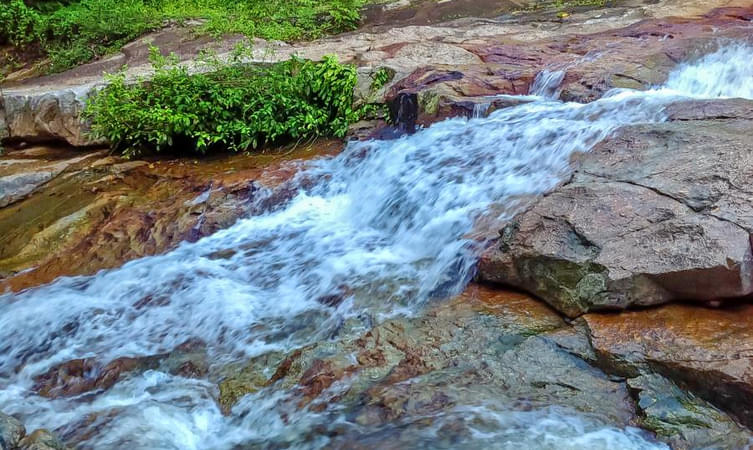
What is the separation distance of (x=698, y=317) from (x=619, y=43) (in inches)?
216

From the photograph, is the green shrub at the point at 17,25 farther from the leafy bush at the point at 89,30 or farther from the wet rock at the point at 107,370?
the wet rock at the point at 107,370

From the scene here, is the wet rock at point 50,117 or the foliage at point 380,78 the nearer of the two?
the foliage at point 380,78

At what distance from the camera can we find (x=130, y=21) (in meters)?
11.6

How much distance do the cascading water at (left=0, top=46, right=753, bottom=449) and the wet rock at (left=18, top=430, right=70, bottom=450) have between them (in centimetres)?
52

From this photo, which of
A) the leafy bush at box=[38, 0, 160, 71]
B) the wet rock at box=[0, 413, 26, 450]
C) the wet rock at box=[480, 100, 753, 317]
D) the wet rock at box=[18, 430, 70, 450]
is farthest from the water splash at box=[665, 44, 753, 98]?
the leafy bush at box=[38, 0, 160, 71]

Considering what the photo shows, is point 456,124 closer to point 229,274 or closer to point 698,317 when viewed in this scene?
point 229,274

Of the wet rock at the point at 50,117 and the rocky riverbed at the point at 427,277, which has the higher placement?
the wet rock at the point at 50,117

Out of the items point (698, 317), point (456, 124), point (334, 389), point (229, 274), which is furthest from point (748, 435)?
point (456, 124)

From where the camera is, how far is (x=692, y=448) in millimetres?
2723

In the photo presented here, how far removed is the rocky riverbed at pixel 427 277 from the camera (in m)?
3.13

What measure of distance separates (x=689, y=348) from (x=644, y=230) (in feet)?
2.87

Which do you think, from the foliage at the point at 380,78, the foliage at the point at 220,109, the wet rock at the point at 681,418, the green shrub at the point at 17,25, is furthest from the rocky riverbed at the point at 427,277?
the green shrub at the point at 17,25

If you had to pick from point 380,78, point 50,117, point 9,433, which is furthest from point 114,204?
point 9,433

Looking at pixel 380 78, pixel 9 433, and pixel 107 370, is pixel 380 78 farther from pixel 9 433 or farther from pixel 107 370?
pixel 9 433
